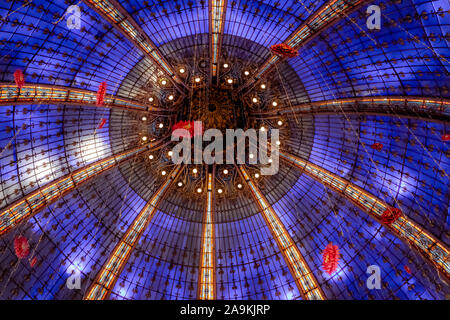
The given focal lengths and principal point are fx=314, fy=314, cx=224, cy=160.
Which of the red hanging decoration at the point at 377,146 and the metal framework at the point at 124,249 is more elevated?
the red hanging decoration at the point at 377,146

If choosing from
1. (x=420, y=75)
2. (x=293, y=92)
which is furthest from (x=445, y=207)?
(x=293, y=92)

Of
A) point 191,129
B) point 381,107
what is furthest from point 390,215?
point 191,129

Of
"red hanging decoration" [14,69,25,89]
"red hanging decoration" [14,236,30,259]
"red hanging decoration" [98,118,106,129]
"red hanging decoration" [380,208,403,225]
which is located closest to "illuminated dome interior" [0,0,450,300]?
"red hanging decoration" [98,118,106,129]

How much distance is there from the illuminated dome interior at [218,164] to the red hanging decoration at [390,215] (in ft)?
1.34

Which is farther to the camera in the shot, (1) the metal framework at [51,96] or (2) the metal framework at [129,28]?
(2) the metal framework at [129,28]

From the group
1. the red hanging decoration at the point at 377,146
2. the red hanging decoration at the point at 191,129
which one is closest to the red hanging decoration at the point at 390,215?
the red hanging decoration at the point at 377,146

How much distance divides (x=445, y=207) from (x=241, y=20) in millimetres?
17886

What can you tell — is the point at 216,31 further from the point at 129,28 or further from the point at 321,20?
the point at 321,20

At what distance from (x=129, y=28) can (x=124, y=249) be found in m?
16.5

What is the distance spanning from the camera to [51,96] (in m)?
20.1

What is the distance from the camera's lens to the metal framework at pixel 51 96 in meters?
17.8

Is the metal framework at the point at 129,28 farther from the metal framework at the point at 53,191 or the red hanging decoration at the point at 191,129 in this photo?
the metal framework at the point at 53,191

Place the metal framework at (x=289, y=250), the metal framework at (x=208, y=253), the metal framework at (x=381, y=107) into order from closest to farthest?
the metal framework at (x=381, y=107) < the metal framework at (x=289, y=250) < the metal framework at (x=208, y=253)
